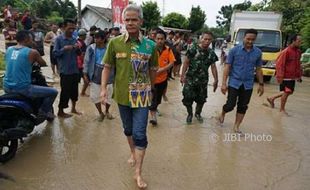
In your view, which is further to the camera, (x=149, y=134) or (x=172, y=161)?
(x=149, y=134)

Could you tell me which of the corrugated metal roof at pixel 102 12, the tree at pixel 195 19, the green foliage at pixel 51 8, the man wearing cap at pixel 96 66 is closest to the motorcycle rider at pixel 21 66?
the man wearing cap at pixel 96 66

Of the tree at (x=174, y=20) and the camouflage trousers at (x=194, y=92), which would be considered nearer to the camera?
the camouflage trousers at (x=194, y=92)

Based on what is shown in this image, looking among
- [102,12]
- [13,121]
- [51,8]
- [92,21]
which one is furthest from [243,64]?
[51,8]

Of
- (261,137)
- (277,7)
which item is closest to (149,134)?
(261,137)

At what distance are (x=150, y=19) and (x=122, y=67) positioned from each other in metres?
38.9

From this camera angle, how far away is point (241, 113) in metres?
6.64

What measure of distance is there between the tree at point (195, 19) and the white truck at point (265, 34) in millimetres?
35802

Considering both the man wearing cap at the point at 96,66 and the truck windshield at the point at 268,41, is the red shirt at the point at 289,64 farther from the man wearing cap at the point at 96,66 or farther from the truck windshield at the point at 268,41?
the truck windshield at the point at 268,41

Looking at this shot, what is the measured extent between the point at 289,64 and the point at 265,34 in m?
7.21

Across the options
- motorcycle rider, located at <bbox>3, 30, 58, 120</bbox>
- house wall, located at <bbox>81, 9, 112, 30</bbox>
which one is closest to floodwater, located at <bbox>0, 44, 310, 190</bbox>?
motorcycle rider, located at <bbox>3, 30, 58, 120</bbox>

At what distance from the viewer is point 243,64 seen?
637 cm

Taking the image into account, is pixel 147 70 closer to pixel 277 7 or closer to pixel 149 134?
pixel 149 134

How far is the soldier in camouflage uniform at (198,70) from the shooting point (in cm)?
681

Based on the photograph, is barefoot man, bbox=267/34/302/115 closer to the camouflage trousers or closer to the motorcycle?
the camouflage trousers
